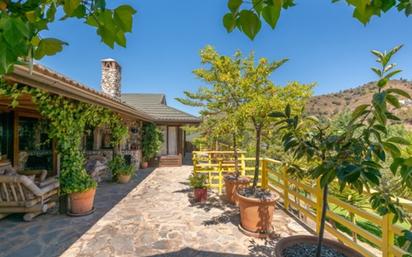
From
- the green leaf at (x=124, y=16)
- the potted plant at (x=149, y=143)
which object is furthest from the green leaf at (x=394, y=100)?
the potted plant at (x=149, y=143)

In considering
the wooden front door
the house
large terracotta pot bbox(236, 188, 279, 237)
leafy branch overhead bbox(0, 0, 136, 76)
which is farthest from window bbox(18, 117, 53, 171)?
leafy branch overhead bbox(0, 0, 136, 76)

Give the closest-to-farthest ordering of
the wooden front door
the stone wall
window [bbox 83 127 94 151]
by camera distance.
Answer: the stone wall → window [bbox 83 127 94 151] → the wooden front door

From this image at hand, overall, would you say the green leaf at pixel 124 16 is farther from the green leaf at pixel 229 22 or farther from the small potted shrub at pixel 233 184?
the small potted shrub at pixel 233 184

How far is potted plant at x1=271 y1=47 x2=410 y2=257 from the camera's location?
3.33 ft

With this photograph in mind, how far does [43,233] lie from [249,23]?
459cm

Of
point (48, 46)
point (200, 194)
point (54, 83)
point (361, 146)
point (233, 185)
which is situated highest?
point (54, 83)

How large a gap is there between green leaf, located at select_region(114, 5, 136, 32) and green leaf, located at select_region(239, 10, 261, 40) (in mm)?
351

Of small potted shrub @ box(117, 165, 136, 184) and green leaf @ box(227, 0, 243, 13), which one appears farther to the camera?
small potted shrub @ box(117, 165, 136, 184)

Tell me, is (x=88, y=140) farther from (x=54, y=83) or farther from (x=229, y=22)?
(x=229, y=22)

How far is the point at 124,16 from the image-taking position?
659mm

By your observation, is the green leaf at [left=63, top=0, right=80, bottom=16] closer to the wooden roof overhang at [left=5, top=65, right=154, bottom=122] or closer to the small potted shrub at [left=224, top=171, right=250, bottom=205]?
the wooden roof overhang at [left=5, top=65, right=154, bottom=122]

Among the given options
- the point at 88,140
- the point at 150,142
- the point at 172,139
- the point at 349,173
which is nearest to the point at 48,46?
the point at 349,173

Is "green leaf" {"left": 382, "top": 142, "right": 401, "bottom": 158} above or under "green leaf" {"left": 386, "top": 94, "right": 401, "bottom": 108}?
under

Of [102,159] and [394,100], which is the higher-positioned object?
[394,100]
